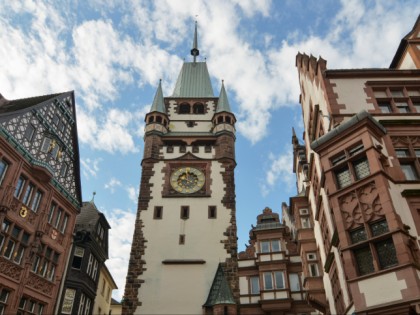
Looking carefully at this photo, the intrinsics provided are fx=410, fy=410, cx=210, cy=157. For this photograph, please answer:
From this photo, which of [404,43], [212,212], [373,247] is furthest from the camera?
[212,212]

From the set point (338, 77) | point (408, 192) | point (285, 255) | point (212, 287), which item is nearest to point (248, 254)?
point (285, 255)

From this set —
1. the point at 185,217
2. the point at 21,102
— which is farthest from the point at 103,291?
the point at 21,102

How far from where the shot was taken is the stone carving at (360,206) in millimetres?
13461

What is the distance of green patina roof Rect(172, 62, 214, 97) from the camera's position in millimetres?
41188

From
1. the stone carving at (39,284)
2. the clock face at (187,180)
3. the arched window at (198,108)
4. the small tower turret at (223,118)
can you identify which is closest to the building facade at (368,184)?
the clock face at (187,180)

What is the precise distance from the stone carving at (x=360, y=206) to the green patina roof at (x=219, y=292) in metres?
13.5

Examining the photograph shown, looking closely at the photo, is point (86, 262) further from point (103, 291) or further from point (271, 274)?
point (271, 274)

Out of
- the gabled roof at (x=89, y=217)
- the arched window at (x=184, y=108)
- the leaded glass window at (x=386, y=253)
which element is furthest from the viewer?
the arched window at (x=184, y=108)

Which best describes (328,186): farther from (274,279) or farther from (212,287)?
(274,279)

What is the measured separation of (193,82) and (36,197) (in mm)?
24558

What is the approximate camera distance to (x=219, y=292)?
26.0 m

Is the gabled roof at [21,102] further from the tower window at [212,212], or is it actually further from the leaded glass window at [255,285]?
the leaded glass window at [255,285]

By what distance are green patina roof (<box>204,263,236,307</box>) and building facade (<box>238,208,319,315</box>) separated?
257 centimetres

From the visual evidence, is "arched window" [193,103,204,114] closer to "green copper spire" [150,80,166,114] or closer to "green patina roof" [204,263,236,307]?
"green copper spire" [150,80,166,114]
